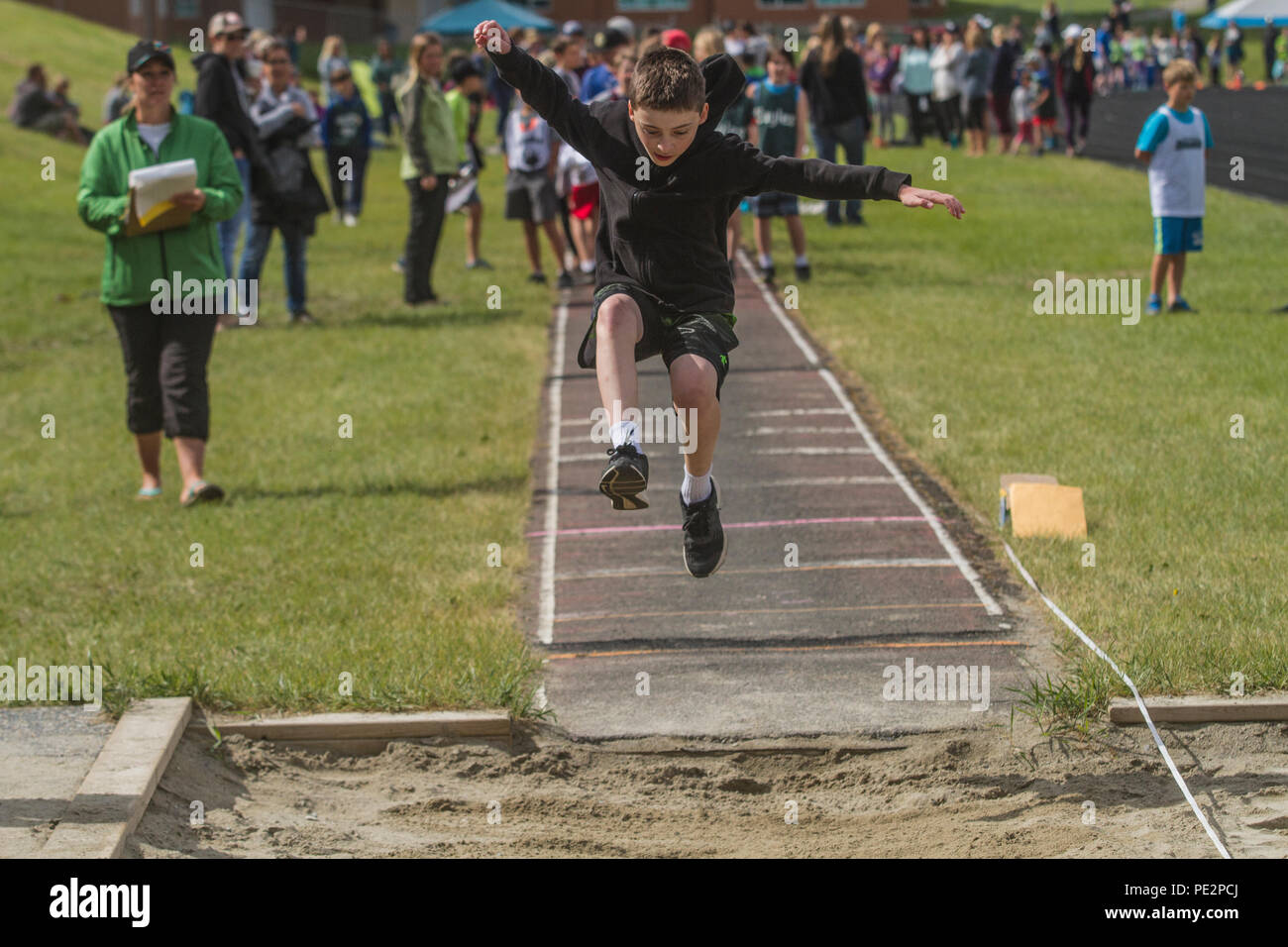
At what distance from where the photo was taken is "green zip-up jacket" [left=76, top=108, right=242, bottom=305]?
969 cm

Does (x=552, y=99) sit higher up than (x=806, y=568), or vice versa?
(x=552, y=99)

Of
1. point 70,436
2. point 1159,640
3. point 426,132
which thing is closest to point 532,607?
point 1159,640

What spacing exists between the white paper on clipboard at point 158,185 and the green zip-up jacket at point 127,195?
30 cm

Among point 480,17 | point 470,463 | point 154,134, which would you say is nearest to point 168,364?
point 154,134

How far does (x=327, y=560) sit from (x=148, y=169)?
261cm

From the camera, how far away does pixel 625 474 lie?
5543 mm

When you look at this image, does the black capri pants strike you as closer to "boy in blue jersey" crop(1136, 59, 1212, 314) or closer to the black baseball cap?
the black baseball cap

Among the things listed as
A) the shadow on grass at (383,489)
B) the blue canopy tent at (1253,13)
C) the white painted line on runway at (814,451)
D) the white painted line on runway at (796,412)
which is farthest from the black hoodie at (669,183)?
the blue canopy tent at (1253,13)

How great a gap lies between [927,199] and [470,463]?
248 inches

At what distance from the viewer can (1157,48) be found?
4644cm

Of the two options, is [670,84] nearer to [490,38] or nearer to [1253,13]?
[490,38]

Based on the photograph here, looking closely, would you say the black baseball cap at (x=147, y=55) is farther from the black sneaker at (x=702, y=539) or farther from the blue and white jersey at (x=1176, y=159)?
the blue and white jersey at (x=1176, y=159)
